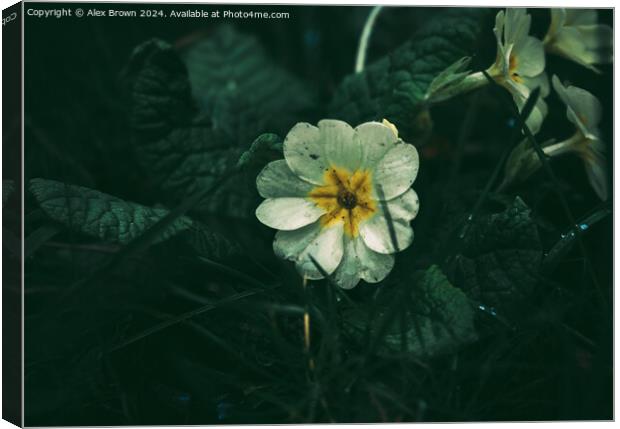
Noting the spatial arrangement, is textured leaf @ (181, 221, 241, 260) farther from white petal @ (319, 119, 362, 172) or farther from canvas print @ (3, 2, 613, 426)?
white petal @ (319, 119, 362, 172)

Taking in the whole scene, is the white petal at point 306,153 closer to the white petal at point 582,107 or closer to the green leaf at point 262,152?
the green leaf at point 262,152

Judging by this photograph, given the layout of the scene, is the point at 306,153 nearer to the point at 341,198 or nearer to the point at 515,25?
the point at 341,198

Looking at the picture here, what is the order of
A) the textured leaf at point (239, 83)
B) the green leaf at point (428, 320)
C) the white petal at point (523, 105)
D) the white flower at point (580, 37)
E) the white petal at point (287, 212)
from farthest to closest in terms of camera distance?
the textured leaf at point (239, 83), the white flower at point (580, 37), the white petal at point (523, 105), the white petal at point (287, 212), the green leaf at point (428, 320)

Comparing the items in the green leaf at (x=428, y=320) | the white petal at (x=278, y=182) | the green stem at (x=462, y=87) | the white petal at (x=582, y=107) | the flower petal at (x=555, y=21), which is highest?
the flower petal at (x=555, y=21)

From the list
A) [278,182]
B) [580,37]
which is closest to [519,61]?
[580,37]

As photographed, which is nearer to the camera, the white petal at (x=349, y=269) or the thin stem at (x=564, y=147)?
the white petal at (x=349, y=269)

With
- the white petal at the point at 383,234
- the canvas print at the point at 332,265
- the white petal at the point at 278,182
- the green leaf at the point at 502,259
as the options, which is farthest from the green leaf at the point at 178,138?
the green leaf at the point at 502,259
